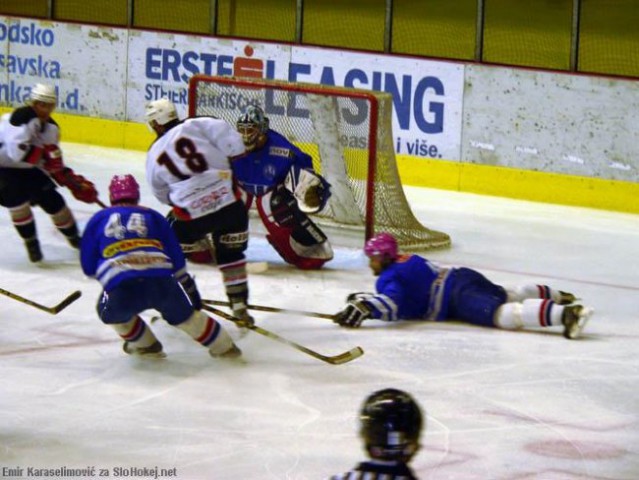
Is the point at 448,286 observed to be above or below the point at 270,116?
below

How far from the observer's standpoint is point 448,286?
5.84 metres

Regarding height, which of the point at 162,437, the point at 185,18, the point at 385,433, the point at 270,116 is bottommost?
the point at 162,437

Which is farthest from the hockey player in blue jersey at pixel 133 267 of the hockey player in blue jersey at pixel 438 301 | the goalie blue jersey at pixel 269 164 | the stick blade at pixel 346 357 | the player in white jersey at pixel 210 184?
the goalie blue jersey at pixel 269 164

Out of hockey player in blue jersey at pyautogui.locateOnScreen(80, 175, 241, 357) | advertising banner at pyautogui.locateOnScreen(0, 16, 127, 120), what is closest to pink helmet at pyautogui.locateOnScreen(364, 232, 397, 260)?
hockey player in blue jersey at pyautogui.locateOnScreen(80, 175, 241, 357)

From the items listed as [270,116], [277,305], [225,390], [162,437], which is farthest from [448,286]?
[270,116]

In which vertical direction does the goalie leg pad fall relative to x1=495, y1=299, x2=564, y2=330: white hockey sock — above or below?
above

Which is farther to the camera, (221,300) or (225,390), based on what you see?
(221,300)

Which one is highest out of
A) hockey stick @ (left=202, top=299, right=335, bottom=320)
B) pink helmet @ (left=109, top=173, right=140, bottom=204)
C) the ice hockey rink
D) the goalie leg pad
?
pink helmet @ (left=109, top=173, right=140, bottom=204)

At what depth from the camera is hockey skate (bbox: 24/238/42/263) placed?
6.88m

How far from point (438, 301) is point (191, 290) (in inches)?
45.3

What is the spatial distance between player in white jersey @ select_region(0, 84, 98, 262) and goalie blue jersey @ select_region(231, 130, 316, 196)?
2.89 feet

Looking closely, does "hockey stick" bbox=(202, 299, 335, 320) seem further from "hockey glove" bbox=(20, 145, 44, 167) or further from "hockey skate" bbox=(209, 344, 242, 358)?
"hockey glove" bbox=(20, 145, 44, 167)

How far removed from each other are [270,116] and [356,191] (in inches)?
27.5

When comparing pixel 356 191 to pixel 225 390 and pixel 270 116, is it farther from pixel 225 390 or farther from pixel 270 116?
pixel 225 390
